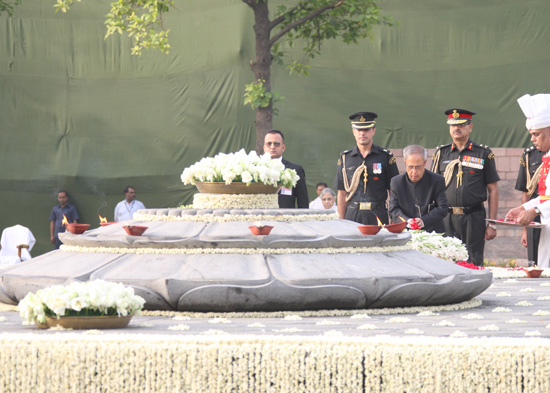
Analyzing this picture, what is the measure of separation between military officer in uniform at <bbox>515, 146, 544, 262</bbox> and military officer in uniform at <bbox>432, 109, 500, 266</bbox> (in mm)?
334

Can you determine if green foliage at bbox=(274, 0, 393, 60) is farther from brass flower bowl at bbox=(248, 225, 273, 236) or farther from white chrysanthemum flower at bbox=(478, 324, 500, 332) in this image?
white chrysanthemum flower at bbox=(478, 324, 500, 332)

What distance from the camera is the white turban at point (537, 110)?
801 cm

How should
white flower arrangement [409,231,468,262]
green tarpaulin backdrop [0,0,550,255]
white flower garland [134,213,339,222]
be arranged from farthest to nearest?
green tarpaulin backdrop [0,0,550,255]
white flower arrangement [409,231,468,262]
white flower garland [134,213,339,222]

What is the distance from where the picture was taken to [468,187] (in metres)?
9.11

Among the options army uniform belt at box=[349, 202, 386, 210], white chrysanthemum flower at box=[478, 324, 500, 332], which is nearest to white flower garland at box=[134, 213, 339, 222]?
white chrysanthemum flower at box=[478, 324, 500, 332]

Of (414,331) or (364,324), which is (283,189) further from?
(414,331)

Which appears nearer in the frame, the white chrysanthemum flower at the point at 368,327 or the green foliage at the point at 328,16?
the white chrysanthemum flower at the point at 368,327

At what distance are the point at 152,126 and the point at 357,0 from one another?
5.17 metres

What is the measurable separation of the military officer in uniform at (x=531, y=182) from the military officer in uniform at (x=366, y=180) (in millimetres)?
1404

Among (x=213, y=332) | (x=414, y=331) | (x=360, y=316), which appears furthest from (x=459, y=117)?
(x=213, y=332)

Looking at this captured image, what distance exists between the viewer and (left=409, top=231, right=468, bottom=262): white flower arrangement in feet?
23.5

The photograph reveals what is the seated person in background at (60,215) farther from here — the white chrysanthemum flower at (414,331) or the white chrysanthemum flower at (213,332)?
the white chrysanthemum flower at (414,331)

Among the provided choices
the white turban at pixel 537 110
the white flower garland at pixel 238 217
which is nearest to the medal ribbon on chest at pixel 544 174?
the white turban at pixel 537 110

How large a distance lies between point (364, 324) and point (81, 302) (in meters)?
1.35
